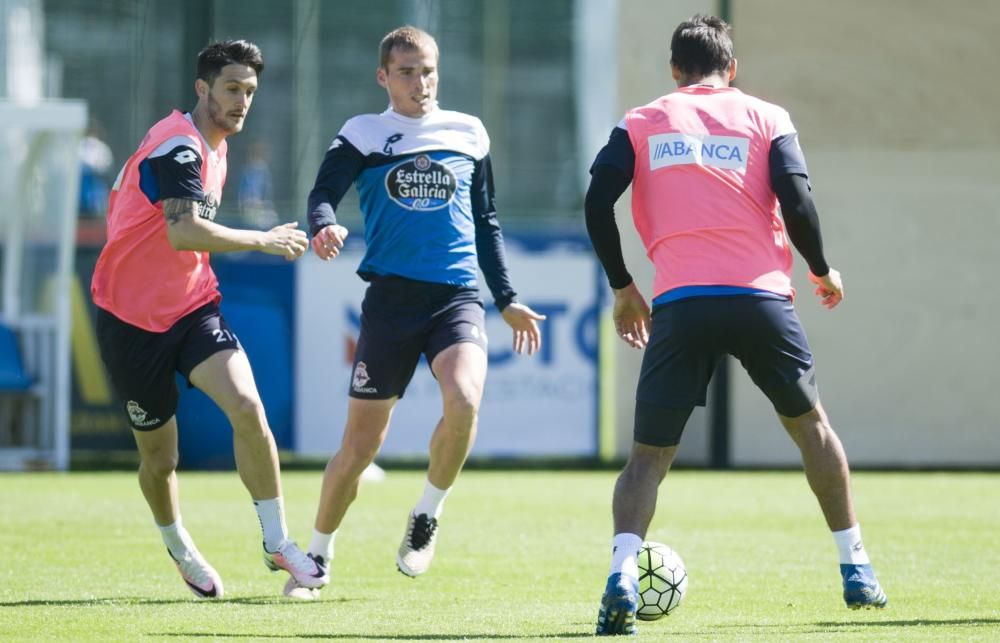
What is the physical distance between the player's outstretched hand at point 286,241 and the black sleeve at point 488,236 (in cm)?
108

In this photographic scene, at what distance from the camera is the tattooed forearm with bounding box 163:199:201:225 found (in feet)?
22.9

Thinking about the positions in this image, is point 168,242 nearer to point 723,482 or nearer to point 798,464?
point 723,482

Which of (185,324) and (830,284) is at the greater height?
(830,284)

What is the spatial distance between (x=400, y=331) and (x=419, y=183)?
2.14 ft

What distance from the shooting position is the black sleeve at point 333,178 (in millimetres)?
7289

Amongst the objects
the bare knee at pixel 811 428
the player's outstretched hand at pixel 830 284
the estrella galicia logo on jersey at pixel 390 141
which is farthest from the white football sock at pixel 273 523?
the player's outstretched hand at pixel 830 284

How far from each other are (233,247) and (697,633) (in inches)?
93.0

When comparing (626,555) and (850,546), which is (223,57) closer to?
(626,555)

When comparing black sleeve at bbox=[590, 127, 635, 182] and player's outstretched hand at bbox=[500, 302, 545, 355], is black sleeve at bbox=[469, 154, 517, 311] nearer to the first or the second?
player's outstretched hand at bbox=[500, 302, 545, 355]

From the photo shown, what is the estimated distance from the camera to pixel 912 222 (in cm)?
1677

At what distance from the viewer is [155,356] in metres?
7.34

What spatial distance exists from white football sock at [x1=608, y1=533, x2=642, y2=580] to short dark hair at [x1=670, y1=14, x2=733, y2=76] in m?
1.74

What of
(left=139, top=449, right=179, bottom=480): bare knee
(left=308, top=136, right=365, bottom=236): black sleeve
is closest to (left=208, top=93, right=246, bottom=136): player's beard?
(left=308, top=136, right=365, bottom=236): black sleeve

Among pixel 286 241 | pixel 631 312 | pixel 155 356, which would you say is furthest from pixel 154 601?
pixel 631 312
